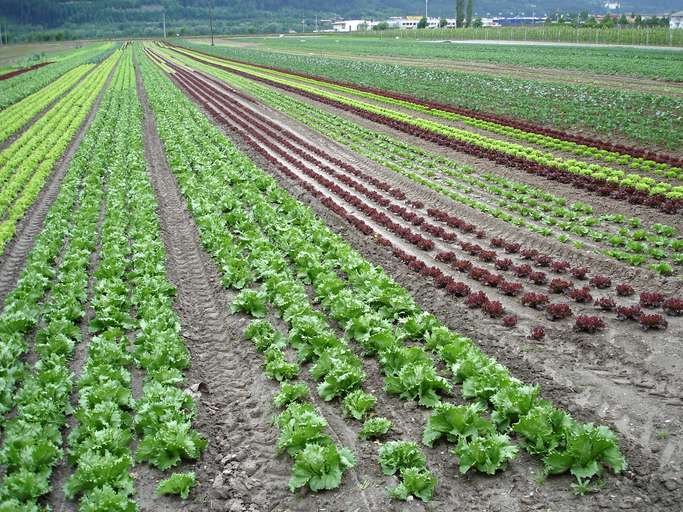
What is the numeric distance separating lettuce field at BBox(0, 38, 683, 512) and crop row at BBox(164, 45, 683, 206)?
154mm

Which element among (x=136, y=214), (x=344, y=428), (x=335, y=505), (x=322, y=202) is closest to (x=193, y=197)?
(x=136, y=214)

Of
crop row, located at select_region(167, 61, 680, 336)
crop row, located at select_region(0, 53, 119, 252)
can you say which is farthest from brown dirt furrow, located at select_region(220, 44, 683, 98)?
crop row, located at select_region(0, 53, 119, 252)

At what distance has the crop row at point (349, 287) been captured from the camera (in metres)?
7.93

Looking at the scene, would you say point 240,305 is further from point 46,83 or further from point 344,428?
point 46,83

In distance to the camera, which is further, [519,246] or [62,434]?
[519,246]

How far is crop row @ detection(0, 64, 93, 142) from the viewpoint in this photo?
31577mm

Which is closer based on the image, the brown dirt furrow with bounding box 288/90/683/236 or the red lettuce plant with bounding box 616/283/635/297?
the red lettuce plant with bounding box 616/283/635/297

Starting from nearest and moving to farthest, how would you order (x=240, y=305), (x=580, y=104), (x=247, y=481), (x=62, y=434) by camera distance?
(x=247, y=481) < (x=62, y=434) < (x=240, y=305) < (x=580, y=104)

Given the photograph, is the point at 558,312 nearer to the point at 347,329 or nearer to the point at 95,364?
the point at 347,329

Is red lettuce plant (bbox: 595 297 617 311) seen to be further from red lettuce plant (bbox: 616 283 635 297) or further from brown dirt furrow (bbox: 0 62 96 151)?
brown dirt furrow (bbox: 0 62 96 151)

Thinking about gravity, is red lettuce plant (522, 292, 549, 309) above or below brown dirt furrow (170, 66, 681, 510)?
above

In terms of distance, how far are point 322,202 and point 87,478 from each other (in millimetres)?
11403

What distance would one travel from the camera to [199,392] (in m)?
8.67

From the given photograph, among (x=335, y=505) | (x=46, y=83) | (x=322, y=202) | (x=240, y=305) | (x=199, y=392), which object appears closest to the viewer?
(x=335, y=505)
